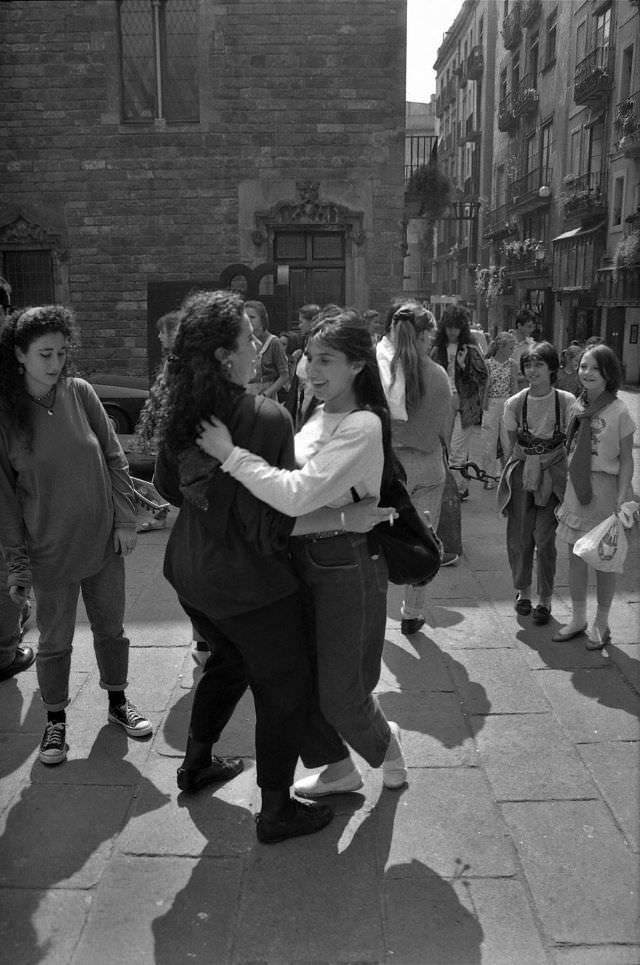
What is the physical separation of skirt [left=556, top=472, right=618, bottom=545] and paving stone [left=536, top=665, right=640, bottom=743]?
723mm

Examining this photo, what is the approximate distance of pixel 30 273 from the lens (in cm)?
1479

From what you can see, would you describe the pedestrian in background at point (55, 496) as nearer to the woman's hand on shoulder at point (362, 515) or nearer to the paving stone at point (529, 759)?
the woman's hand on shoulder at point (362, 515)

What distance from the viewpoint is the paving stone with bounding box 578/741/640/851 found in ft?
10.0

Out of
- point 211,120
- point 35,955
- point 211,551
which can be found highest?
point 211,120

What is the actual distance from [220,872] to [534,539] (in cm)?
297

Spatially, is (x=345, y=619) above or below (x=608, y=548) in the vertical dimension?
above

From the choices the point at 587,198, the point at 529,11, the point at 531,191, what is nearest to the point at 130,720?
the point at 587,198

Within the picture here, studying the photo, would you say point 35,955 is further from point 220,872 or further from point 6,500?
point 6,500

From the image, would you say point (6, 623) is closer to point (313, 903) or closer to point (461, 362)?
point (313, 903)

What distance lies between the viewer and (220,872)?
279 cm

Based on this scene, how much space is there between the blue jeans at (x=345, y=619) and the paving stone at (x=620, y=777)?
3.18ft

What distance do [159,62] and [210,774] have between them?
13.4 m

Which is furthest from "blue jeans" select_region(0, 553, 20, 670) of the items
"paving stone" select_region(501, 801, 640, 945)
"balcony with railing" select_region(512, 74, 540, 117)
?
"balcony with railing" select_region(512, 74, 540, 117)

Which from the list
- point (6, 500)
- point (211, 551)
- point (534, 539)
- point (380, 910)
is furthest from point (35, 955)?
point (534, 539)
